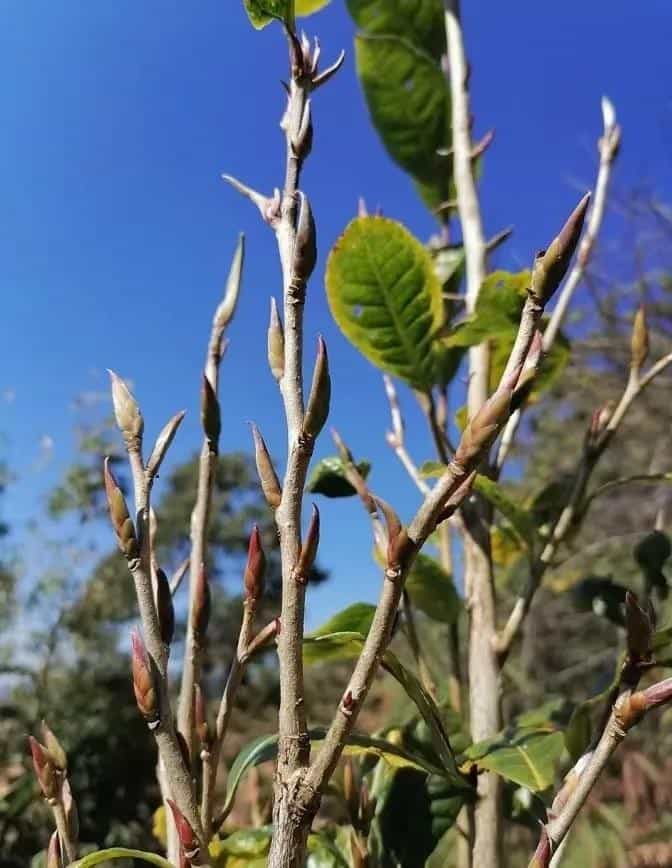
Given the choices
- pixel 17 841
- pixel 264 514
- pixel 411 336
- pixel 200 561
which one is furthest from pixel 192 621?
pixel 264 514

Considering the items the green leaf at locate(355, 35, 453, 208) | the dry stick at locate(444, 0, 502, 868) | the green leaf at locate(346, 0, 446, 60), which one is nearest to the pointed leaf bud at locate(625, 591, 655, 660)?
the dry stick at locate(444, 0, 502, 868)

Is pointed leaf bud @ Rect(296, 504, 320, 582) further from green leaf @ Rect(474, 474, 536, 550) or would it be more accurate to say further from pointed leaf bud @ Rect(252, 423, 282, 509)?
green leaf @ Rect(474, 474, 536, 550)

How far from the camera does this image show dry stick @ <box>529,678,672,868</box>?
1.05 ft

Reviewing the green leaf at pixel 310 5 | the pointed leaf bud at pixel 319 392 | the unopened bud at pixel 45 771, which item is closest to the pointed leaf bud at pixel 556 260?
the pointed leaf bud at pixel 319 392

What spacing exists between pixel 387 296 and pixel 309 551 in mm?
354

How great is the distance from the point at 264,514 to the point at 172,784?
7186 millimetres

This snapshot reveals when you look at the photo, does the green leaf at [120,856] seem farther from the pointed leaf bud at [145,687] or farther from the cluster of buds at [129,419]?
the cluster of buds at [129,419]

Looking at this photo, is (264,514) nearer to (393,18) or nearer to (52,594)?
(52,594)

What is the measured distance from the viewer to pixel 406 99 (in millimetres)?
835

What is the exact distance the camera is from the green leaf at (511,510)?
0.58 meters

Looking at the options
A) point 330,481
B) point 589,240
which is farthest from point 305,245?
point 589,240

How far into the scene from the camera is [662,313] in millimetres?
4910

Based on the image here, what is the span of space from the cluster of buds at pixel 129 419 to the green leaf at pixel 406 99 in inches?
21.9

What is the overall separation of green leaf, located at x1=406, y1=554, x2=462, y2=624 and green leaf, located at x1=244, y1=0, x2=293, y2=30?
15.9 inches
